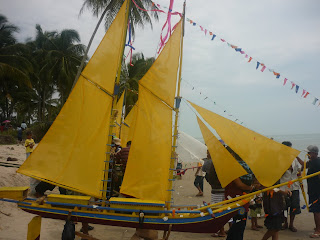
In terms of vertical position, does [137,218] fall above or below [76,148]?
below

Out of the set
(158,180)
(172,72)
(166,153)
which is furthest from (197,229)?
(172,72)

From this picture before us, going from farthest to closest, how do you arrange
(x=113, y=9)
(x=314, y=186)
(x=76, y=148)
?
(x=113, y=9)
(x=314, y=186)
(x=76, y=148)

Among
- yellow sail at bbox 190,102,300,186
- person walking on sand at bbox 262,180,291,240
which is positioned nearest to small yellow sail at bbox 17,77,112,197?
yellow sail at bbox 190,102,300,186

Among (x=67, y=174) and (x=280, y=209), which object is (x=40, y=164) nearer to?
(x=67, y=174)

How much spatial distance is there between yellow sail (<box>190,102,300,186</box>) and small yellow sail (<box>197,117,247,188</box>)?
0.19 meters

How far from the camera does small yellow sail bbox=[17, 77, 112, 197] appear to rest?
5891 millimetres

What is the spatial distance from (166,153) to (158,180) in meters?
0.56

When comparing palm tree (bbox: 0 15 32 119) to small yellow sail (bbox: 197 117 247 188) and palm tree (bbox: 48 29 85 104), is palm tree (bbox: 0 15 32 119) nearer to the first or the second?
palm tree (bbox: 48 29 85 104)

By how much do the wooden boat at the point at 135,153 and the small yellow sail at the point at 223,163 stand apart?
0.02 meters

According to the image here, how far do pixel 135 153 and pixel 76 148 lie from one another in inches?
50.0

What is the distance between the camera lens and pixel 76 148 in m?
6.00

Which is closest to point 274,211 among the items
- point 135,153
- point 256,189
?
point 256,189

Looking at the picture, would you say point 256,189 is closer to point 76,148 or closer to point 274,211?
point 274,211

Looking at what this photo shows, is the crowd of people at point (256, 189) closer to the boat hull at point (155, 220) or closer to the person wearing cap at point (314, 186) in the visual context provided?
the person wearing cap at point (314, 186)
